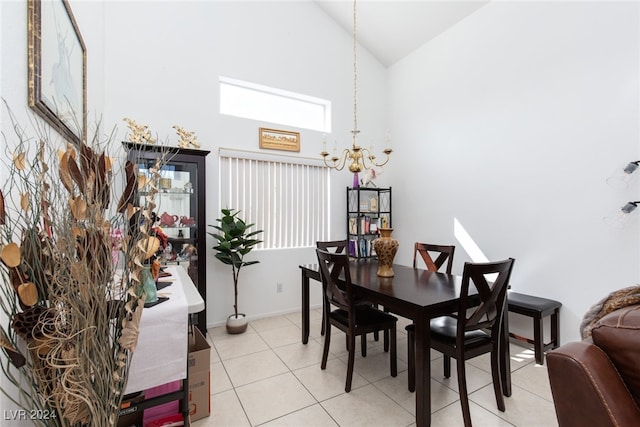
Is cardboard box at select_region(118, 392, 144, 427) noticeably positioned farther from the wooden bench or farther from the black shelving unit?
the black shelving unit

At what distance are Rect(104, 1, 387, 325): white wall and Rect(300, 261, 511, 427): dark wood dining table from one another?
1234 mm

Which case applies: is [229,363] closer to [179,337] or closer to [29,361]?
[179,337]

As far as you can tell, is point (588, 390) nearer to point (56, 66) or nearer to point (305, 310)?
point (305, 310)

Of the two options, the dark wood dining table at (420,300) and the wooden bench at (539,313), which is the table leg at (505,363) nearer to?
the dark wood dining table at (420,300)

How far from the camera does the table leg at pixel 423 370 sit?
5.37 feet

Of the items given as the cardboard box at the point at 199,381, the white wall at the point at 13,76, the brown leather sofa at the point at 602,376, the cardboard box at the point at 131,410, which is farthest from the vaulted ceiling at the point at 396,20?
the cardboard box at the point at 131,410

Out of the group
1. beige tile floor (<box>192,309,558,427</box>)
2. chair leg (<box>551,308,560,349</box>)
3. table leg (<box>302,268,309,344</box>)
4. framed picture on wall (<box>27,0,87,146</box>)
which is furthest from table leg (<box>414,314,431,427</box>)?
framed picture on wall (<box>27,0,87,146</box>)

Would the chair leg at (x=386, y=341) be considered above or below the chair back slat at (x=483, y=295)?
below

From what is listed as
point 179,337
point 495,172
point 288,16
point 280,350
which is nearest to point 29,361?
point 179,337

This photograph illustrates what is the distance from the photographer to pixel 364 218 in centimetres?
420

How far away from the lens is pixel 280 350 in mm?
2725

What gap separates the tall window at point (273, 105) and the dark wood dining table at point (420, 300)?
2.12m

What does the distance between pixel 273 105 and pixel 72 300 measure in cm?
336

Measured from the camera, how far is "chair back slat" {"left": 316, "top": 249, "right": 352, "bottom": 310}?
2.09 meters
